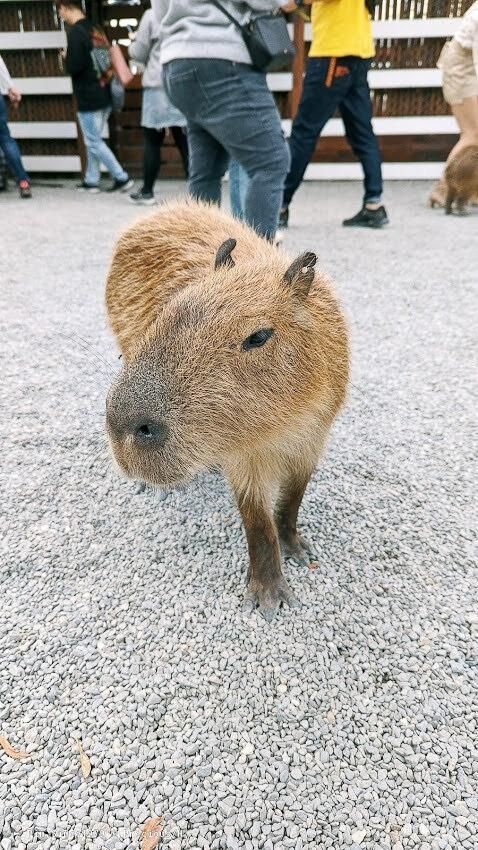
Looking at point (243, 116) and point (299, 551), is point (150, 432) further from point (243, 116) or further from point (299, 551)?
point (243, 116)

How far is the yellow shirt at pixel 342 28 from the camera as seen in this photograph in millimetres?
4852

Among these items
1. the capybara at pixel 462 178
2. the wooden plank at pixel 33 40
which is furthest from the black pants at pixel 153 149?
the wooden plank at pixel 33 40

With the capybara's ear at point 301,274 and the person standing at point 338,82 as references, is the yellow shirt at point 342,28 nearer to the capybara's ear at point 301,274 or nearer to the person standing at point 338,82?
the person standing at point 338,82

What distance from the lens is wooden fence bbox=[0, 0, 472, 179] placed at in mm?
9039

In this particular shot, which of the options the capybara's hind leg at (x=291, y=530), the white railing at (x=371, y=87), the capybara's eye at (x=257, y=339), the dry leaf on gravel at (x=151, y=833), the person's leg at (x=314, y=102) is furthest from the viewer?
the white railing at (x=371, y=87)

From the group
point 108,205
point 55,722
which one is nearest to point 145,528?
point 55,722

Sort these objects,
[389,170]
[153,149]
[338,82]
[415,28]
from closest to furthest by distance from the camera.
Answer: [338,82] → [153,149] → [415,28] → [389,170]

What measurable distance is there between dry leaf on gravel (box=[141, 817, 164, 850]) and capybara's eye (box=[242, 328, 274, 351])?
1.00m

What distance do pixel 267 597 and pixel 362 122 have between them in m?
4.98

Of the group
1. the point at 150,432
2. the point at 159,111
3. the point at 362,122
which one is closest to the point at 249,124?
the point at 150,432

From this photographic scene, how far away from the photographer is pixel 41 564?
1.94 m

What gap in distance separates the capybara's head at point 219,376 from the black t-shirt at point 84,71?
796 centimetres

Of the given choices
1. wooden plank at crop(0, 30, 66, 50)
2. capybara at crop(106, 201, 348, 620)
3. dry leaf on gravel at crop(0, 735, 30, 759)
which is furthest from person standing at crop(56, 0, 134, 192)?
dry leaf on gravel at crop(0, 735, 30, 759)

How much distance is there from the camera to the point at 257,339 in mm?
1443
